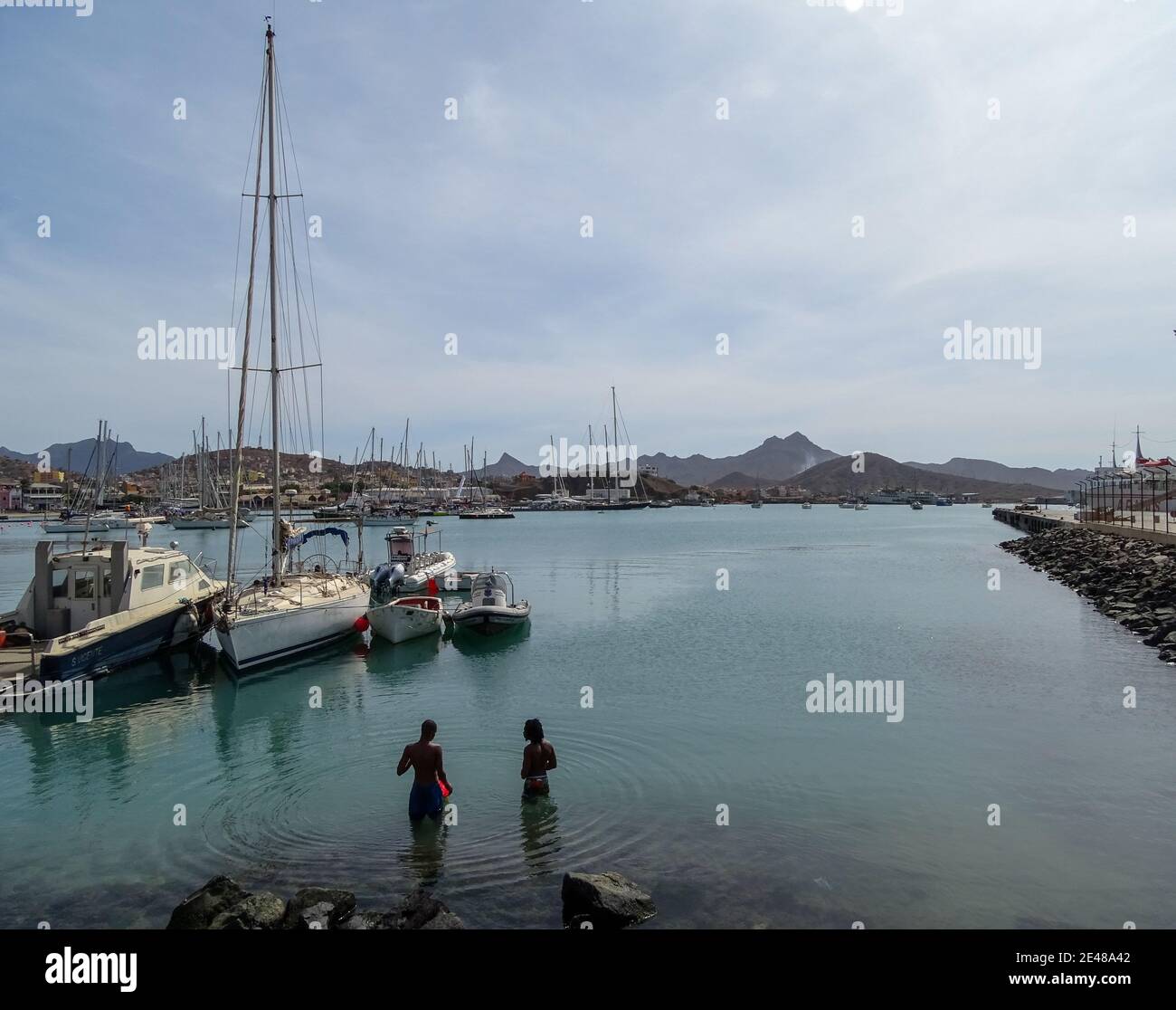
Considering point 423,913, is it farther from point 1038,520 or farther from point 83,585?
point 1038,520

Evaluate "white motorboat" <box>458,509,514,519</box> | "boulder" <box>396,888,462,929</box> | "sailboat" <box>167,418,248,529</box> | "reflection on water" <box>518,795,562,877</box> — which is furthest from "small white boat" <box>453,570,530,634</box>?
"white motorboat" <box>458,509,514,519</box>

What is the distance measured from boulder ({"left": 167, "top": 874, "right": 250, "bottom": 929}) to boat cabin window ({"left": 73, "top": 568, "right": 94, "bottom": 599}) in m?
18.5

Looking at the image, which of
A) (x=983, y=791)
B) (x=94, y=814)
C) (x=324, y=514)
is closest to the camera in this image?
(x=94, y=814)

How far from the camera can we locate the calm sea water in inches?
440

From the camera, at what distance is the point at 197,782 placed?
15883 millimetres

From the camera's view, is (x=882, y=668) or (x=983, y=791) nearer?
(x=983, y=791)

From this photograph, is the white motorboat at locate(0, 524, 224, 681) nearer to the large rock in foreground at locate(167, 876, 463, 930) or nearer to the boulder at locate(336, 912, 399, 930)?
the large rock in foreground at locate(167, 876, 463, 930)

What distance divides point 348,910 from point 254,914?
116cm

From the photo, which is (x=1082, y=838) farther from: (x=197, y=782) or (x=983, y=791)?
(x=197, y=782)

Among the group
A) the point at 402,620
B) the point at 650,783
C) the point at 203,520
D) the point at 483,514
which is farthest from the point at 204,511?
the point at 650,783

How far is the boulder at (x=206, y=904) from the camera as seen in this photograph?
31.0ft
